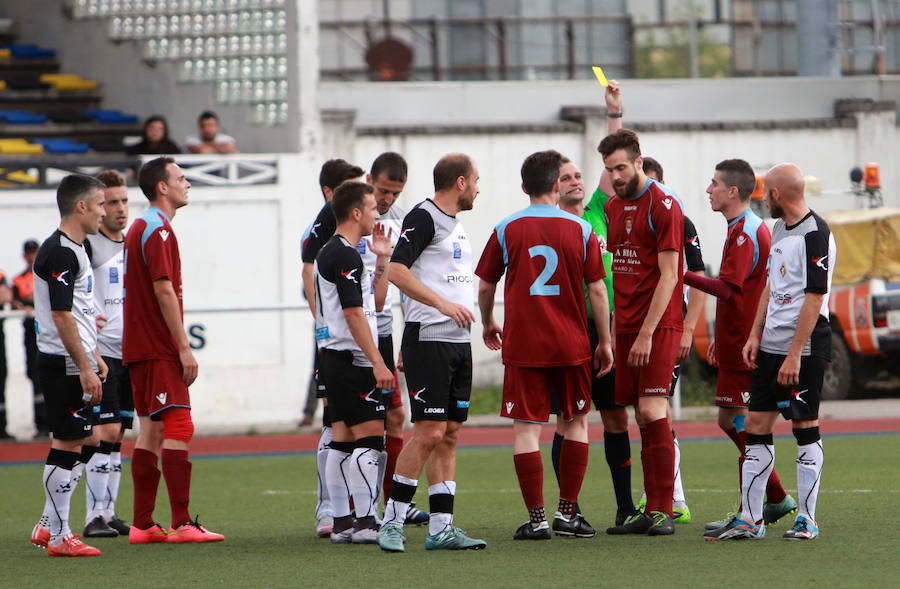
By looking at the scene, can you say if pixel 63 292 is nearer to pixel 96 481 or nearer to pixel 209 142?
pixel 96 481

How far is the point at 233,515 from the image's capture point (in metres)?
10.0

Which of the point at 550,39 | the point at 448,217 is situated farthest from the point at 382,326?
the point at 550,39

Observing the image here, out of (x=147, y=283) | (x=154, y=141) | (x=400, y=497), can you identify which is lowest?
(x=400, y=497)

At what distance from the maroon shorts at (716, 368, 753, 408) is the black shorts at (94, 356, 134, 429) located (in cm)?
391

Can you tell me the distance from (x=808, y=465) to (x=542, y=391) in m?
1.53

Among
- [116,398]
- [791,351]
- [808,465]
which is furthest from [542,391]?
[116,398]

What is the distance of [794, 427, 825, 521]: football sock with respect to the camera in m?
7.66

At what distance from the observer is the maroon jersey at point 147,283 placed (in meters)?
8.32

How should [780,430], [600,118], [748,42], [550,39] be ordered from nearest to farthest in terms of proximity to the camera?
[780,430]
[600,118]
[550,39]
[748,42]

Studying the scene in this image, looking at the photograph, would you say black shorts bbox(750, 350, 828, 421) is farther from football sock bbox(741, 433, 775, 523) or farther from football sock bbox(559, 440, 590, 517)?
football sock bbox(559, 440, 590, 517)

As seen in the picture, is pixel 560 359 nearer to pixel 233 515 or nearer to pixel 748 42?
pixel 233 515

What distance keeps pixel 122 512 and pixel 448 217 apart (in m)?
4.03

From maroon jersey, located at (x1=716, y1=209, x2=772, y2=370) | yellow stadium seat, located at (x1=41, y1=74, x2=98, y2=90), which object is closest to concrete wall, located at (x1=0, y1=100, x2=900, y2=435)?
yellow stadium seat, located at (x1=41, y1=74, x2=98, y2=90)

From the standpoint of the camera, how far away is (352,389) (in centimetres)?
815
